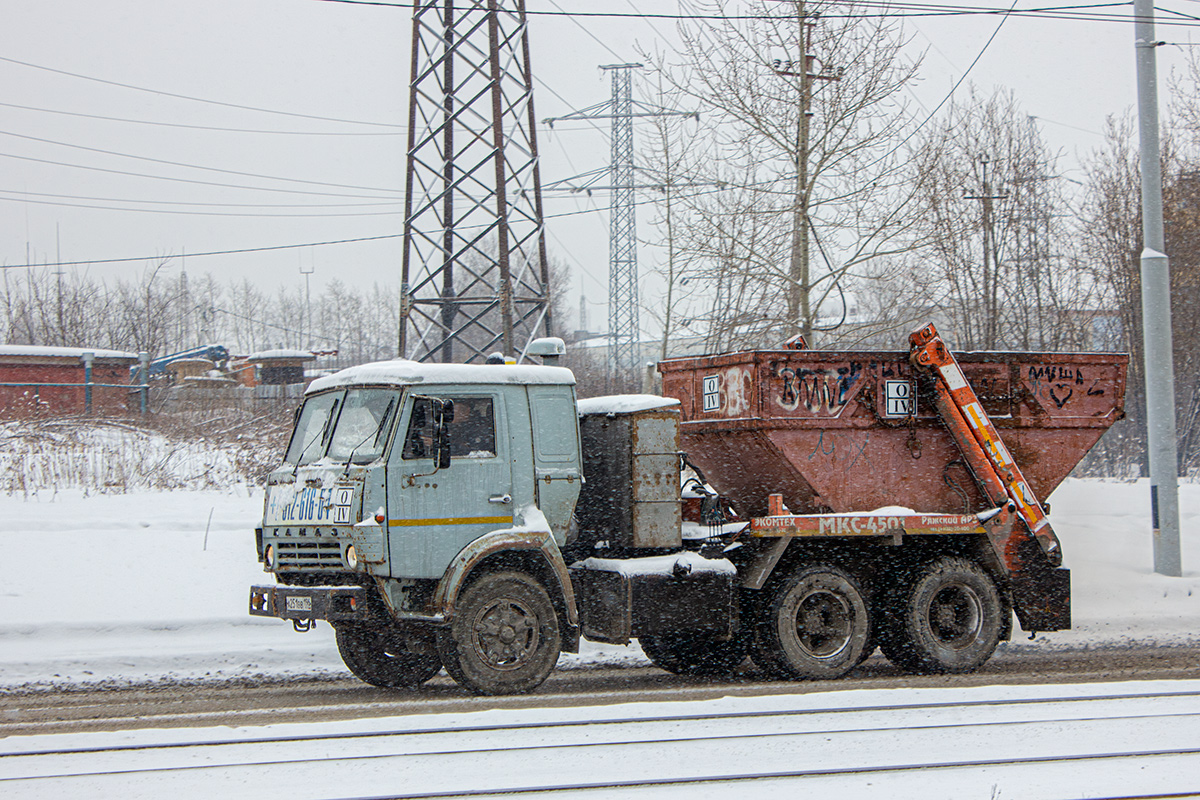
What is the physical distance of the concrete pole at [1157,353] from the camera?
42.8ft

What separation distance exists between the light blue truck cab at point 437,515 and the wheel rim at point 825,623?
6.79 ft

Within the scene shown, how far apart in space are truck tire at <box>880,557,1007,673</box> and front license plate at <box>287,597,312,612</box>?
4.99 m

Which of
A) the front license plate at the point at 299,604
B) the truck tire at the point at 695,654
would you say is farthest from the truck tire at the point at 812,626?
the front license plate at the point at 299,604

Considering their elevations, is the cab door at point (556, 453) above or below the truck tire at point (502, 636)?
above

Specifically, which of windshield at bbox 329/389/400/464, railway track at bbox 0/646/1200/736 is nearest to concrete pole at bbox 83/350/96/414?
railway track at bbox 0/646/1200/736

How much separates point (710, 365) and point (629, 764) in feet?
16.0

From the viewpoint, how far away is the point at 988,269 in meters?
22.7

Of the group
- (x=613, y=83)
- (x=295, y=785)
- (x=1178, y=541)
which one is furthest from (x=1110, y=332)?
(x=295, y=785)

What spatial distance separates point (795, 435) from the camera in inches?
371

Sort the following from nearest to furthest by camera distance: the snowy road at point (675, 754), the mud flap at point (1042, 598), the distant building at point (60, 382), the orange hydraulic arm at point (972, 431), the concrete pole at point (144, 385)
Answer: the snowy road at point (675, 754), the orange hydraulic arm at point (972, 431), the mud flap at point (1042, 598), the distant building at point (60, 382), the concrete pole at point (144, 385)

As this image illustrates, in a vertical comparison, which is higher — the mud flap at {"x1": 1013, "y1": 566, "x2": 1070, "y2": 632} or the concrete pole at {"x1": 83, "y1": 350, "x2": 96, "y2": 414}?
the concrete pole at {"x1": 83, "y1": 350, "x2": 96, "y2": 414}

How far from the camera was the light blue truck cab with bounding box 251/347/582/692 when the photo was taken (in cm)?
803

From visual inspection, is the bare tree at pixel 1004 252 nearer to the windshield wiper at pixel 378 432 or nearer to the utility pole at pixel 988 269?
the utility pole at pixel 988 269

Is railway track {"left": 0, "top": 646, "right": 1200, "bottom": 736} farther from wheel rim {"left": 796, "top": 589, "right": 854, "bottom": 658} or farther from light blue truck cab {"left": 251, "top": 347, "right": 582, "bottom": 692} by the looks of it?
light blue truck cab {"left": 251, "top": 347, "right": 582, "bottom": 692}
